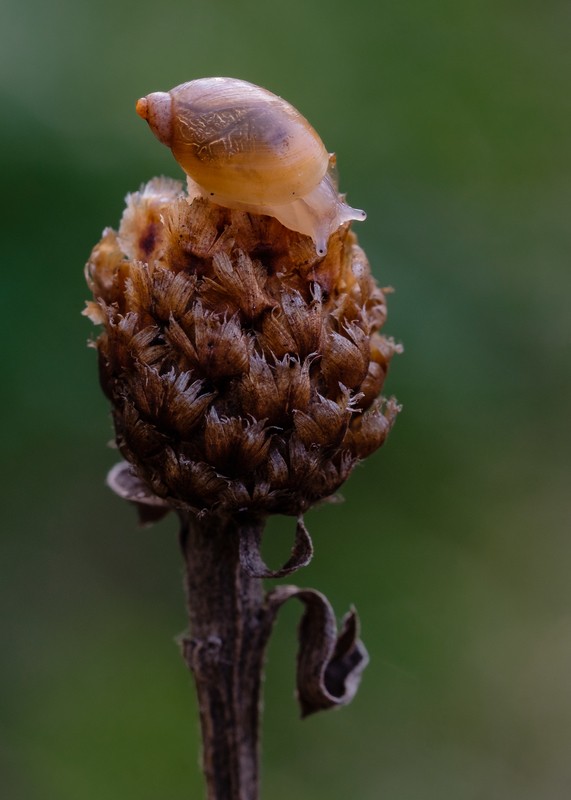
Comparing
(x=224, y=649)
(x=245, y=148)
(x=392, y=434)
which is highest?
(x=392, y=434)

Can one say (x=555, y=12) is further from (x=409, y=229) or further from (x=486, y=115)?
(x=409, y=229)

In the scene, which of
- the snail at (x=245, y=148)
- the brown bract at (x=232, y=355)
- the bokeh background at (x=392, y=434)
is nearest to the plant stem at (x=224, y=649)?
the brown bract at (x=232, y=355)

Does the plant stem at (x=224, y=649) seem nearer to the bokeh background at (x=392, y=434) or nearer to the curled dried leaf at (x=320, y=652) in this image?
the curled dried leaf at (x=320, y=652)

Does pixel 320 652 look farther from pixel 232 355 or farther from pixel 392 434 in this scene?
pixel 392 434

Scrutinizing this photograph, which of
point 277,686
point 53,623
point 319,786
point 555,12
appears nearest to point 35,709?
point 53,623

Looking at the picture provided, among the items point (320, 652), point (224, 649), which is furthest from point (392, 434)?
point (224, 649)

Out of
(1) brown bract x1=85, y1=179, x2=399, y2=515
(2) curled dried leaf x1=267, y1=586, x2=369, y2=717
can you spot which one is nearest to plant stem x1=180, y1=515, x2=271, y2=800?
(2) curled dried leaf x1=267, y1=586, x2=369, y2=717

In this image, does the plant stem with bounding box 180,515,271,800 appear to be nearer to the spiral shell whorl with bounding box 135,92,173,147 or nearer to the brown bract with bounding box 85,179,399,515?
the brown bract with bounding box 85,179,399,515
